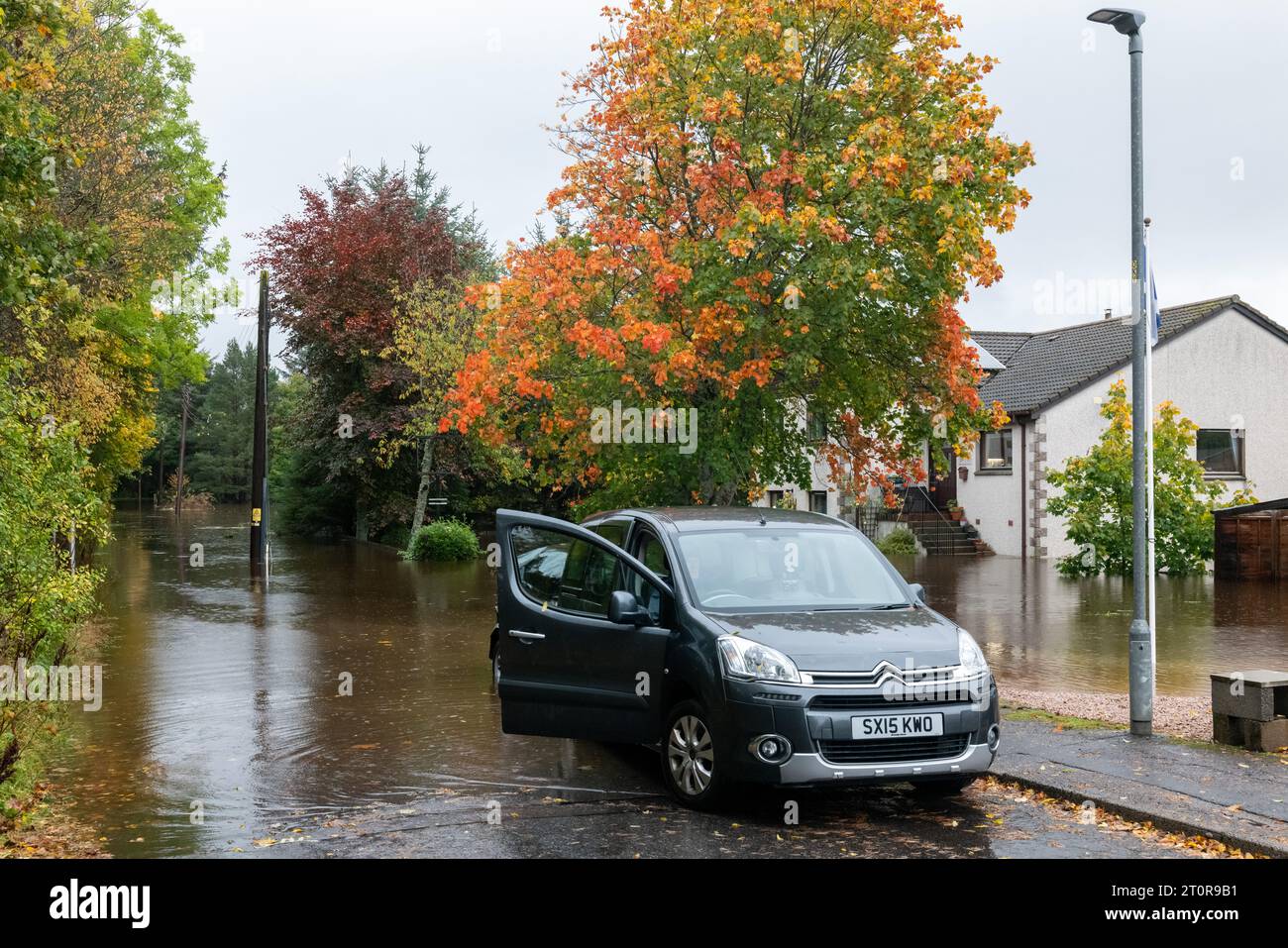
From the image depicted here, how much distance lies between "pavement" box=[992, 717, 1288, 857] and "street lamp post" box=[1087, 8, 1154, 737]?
390mm

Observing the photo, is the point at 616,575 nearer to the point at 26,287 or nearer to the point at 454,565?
the point at 26,287

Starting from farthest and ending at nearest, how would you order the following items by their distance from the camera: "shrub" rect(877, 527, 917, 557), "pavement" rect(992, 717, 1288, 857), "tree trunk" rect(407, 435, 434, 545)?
1. "shrub" rect(877, 527, 917, 557)
2. "tree trunk" rect(407, 435, 434, 545)
3. "pavement" rect(992, 717, 1288, 857)

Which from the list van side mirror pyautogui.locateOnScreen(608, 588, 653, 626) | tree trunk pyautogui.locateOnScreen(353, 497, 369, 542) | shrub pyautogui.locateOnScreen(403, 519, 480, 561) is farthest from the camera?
tree trunk pyautogui.locateOnScreen(353, 497, 369, 542)

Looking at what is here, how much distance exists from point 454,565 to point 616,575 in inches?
957

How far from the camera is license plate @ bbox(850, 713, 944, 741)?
6.73 meters

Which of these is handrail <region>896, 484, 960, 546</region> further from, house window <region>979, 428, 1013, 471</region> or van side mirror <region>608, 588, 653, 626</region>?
van side mirror <region>608, 588, 653, 626</region>

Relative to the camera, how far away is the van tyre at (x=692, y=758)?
7.00m

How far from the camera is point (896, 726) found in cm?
679

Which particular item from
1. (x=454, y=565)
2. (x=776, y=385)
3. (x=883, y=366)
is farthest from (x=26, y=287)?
(x=454, y=565)

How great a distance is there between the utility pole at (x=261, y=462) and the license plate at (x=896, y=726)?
861 inches

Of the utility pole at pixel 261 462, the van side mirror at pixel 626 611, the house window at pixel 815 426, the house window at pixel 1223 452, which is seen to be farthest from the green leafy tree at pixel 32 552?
the house window at pixel 1223 452

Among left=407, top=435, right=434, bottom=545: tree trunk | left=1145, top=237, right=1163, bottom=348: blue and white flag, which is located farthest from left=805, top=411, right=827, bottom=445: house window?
left=407, top=435, right=434, bottom=545: tree trunk

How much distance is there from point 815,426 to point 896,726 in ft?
31.8
